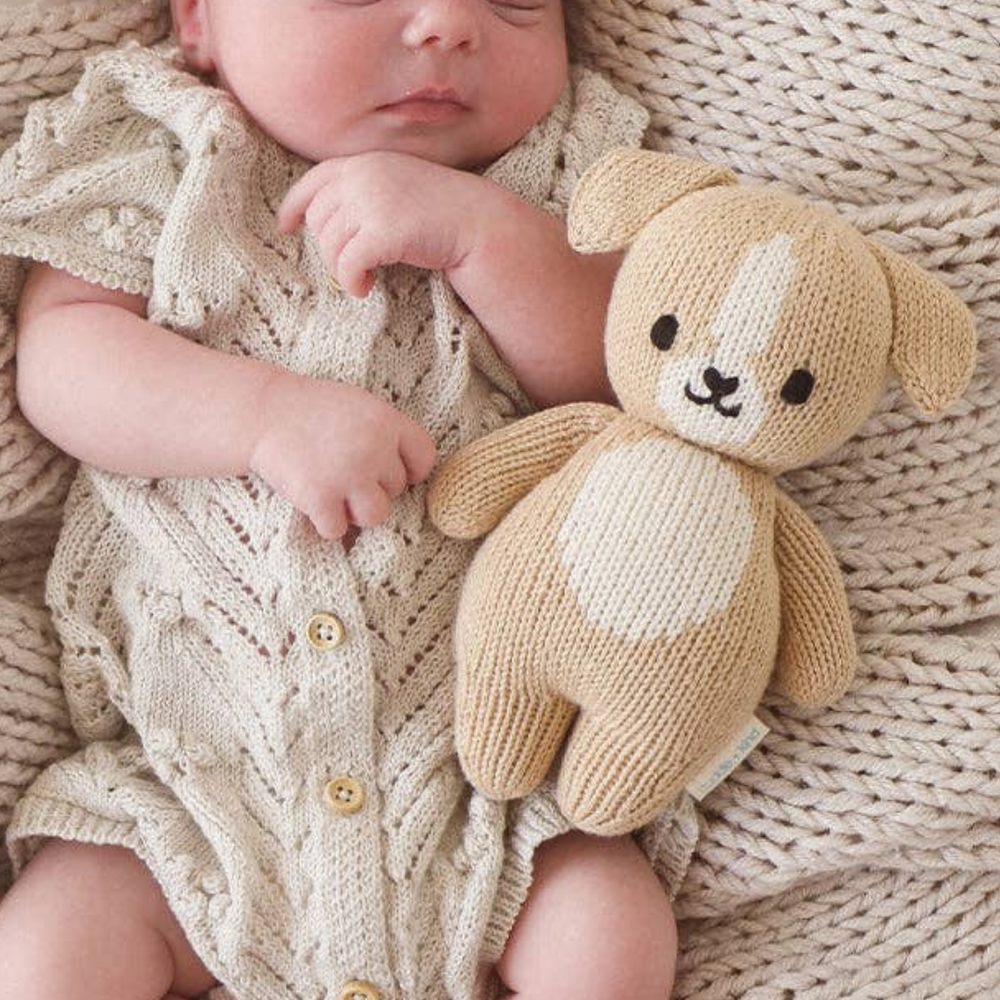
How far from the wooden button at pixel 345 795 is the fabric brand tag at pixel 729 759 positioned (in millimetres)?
234

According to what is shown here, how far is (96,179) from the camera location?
3.74ft

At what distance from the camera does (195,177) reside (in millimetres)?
1123

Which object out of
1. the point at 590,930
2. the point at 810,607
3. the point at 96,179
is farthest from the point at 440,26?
the point at 590,930

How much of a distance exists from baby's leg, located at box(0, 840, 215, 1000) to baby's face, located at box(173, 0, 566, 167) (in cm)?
56

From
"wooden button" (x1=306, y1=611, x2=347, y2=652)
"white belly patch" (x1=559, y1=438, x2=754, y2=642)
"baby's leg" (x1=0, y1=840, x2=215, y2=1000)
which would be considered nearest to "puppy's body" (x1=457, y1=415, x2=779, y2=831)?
"white belly patch" (x1=559, y1=438, x2=754, y2=642)

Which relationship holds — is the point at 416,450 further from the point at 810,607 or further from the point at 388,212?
the point at 810,607

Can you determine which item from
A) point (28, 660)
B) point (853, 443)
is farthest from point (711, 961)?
point (28, 660)

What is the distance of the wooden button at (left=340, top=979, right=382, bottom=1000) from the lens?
1.03 meters

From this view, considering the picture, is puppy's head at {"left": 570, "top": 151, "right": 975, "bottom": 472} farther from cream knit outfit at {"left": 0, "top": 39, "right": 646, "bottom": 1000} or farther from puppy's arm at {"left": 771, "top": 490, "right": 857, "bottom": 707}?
cream knit outfit at {"left": 0, "top": 39, "right": 646, "bottom": 1000}

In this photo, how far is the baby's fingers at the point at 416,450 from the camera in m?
1.06

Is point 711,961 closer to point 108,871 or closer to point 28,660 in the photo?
point 108,871

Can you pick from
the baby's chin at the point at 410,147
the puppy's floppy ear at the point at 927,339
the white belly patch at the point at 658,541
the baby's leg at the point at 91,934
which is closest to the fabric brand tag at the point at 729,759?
the white belly patch at the point at 658,541

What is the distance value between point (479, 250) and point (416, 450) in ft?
0.52

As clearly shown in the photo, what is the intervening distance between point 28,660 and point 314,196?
409 millimetres
